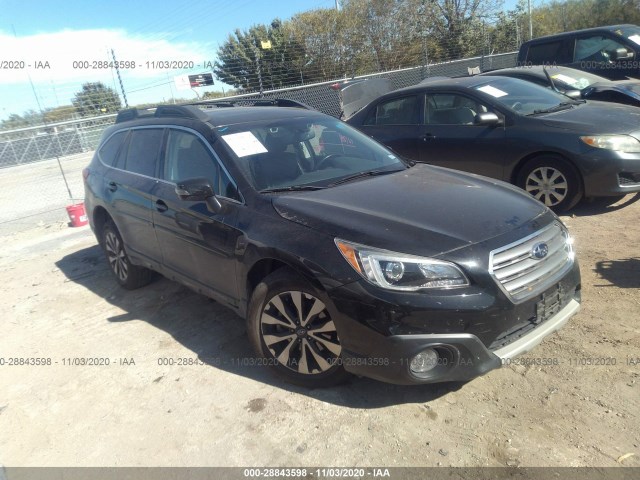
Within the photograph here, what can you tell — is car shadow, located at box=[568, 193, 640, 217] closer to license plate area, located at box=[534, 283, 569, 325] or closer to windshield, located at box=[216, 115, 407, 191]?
windshield, located at box=[216, 115, 407, 191]

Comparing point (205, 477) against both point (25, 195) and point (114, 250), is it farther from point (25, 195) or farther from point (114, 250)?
point (25, 195)

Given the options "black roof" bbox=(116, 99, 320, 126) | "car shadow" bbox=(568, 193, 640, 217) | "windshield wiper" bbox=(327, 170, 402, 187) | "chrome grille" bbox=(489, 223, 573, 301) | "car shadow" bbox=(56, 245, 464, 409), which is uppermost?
"black roof" bbox=(116, 99, 320, 126)

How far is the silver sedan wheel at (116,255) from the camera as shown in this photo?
505cm

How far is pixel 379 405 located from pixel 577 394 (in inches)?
43.4

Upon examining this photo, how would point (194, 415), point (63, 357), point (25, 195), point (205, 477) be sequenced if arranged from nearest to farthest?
point (205, 477)
point (194, 415)
point (63, 357)
point (25, 195)

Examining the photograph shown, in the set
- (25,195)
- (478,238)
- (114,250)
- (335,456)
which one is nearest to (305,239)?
(478,238)

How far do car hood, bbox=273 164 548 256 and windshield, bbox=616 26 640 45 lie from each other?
862cm

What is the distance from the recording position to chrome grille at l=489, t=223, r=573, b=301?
2623 millimetres

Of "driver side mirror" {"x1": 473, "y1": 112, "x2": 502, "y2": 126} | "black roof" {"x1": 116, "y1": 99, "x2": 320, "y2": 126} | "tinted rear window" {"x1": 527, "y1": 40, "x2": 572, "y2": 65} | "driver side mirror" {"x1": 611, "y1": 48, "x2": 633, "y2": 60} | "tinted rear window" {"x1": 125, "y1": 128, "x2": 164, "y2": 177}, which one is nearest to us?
"black roof" {"x1": 116, "y1": 99, "x2": 320, "y2": 126}

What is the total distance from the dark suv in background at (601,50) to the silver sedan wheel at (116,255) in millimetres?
9589

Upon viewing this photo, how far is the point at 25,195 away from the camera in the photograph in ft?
34.3

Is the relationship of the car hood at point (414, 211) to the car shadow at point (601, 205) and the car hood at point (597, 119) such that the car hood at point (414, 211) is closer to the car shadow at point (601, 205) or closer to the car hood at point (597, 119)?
the car hood at point (597, 119)

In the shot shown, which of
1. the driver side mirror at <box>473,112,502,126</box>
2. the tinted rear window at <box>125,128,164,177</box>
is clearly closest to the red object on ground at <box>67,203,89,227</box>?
the tinted rear window at <box>125,128,164,177</box>

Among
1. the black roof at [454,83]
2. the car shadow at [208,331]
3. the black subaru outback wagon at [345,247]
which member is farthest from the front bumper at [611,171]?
the car shadow at [208,331]
